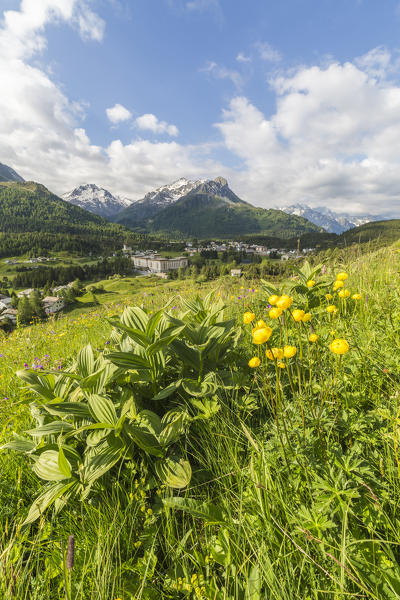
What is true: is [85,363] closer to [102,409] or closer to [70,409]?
[70,409]

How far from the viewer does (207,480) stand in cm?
200

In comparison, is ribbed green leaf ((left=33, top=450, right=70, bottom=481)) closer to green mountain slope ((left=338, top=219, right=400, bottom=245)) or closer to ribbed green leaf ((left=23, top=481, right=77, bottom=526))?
ribbed green leaf ((left=23, top=481, right=77, bottom=526))

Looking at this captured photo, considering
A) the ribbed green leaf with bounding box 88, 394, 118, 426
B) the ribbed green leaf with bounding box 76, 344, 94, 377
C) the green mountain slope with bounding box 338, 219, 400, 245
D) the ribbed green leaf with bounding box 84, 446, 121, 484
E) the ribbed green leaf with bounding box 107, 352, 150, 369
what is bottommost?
the ribbed green leaf with bounding box 84, 446, 121, 484

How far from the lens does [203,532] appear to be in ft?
5.60

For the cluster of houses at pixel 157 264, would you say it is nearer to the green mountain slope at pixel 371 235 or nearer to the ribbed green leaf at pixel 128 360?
the green mountain slope at pixel 371 235

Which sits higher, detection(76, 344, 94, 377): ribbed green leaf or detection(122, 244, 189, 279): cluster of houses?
detection(76, 344, 94, 377): ribbed green leaf

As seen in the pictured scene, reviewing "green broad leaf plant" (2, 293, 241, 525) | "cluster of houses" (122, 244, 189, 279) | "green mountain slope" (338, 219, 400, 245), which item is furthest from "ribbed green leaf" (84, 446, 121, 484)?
"cluster of houses" (122, 244, 189, 279)

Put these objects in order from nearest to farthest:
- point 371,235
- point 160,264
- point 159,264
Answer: point 371,235
point 159,264
point 160,264

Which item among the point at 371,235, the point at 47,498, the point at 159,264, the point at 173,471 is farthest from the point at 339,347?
the point at 159,264

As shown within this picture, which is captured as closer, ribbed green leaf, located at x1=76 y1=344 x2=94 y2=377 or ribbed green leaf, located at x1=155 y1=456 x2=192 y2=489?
ribbed green leaf, located at x1=155 y1=456 x2=192 y2=489

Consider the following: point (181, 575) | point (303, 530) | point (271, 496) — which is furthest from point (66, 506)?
point (303, 530)

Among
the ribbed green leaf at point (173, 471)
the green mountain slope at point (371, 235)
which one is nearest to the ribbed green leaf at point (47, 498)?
the ribbed green leaf at point (173, 471)

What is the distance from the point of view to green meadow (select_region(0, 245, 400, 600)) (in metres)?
1.29

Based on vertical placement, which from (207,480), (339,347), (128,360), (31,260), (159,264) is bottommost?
(31,260)
